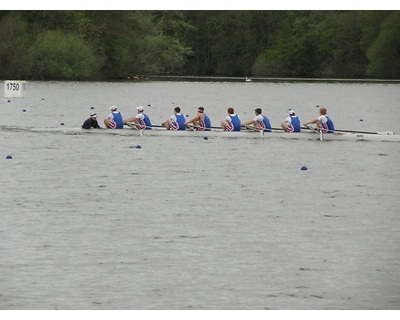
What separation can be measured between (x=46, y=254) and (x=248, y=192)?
8.58 m

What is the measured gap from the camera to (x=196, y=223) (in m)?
19.5

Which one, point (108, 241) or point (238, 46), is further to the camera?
point (238, 46)

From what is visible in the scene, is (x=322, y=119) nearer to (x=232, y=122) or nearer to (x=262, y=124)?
(x=262, y=124)

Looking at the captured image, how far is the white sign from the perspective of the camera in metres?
66.3

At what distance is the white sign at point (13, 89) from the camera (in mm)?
66312

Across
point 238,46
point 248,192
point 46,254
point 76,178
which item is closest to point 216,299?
point 46,254

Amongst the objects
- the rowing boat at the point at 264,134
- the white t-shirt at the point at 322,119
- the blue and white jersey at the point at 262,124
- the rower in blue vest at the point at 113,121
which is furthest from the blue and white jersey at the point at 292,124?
the rower in blue vest at the point at 113,121

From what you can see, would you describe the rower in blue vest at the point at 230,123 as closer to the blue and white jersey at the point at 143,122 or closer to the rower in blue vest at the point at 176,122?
the rower in blue vest at the point at 176,122

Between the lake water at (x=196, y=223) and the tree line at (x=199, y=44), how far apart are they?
160ft

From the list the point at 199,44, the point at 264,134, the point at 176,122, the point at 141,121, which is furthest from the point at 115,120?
the point at 199,44

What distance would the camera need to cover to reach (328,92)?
8794cm

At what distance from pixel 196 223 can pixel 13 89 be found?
49508 millimetres

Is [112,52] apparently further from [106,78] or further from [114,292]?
[114,292]

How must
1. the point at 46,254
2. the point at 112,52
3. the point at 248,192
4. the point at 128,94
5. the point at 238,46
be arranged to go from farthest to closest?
the point at 238,46, the point at 112,52, the point at 128,94, the point at 248,192, the point at 46,254
